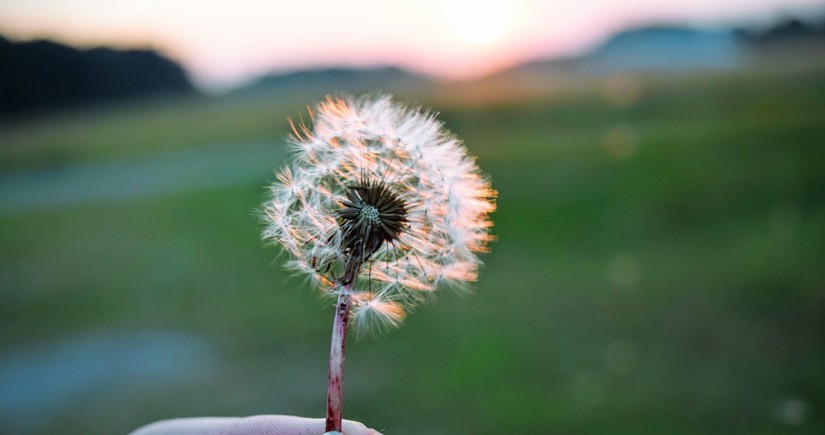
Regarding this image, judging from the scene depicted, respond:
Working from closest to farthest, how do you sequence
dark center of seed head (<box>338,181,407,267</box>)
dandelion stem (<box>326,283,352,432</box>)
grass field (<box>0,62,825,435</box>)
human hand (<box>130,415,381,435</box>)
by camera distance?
dandelion stem (<box>326,283,352,432</box>) → dark center of seed head (<box>338,181,407,267</box>) → human hand (<box>130,415,381,435</box>) → grass field (<box>0,62,825,435</box>)

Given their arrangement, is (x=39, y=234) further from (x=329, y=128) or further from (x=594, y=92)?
(x=329, y=128)

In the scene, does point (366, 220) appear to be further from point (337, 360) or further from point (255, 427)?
point (255, 427)

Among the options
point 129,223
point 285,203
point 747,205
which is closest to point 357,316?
point 285,203

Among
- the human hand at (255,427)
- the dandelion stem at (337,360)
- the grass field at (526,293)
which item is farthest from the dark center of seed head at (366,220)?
the grass field at (526,293)

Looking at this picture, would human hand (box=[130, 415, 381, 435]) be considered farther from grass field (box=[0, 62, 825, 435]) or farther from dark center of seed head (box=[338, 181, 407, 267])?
grass field (box=[0, 62, 825, 435])

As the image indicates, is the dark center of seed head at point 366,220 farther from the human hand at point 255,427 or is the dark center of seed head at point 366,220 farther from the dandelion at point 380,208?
the human hand at point 255,427

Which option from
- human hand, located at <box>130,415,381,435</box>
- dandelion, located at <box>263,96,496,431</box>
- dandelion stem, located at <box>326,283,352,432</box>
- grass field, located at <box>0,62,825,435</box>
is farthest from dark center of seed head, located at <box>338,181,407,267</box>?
grass field, located at <box>0,62,825,435</box>
